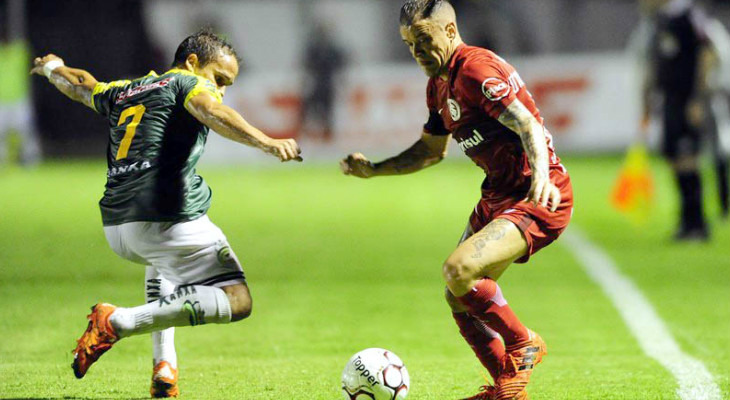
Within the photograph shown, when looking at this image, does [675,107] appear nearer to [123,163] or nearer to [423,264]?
[423,264]

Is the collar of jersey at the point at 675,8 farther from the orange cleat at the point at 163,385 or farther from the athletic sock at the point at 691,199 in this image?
the orange cleat at the point at 163,385

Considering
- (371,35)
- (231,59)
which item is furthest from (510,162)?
(371,35)

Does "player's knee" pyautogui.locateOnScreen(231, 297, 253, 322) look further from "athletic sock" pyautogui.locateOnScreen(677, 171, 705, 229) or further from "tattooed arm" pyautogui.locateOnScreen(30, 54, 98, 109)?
"athletic sock" pyautogui.locateOnScreen(677, 171, 705, 229)

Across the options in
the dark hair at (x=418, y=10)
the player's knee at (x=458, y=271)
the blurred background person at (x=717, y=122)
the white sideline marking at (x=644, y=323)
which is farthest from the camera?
the blurred background person at (x=717, y=122)

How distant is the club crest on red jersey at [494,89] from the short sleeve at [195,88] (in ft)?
4.30

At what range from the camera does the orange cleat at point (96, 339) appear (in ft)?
18.2

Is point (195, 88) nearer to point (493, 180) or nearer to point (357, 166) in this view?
point (357, 166)

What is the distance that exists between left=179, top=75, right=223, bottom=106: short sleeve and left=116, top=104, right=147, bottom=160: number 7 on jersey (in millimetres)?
265

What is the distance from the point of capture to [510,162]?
228 inches

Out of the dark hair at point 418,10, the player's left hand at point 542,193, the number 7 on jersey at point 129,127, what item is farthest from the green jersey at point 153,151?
the player's left hand at point 542,193

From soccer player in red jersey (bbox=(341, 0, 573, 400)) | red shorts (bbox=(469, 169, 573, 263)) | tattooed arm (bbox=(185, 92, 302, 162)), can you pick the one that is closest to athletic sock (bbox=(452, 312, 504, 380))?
soccer player in red jersey (bbox=(341, 0, 573, 400))

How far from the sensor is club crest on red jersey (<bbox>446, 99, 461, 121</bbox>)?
5.76 meters

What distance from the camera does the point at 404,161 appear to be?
6453 mm

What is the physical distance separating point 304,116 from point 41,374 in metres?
16.5
